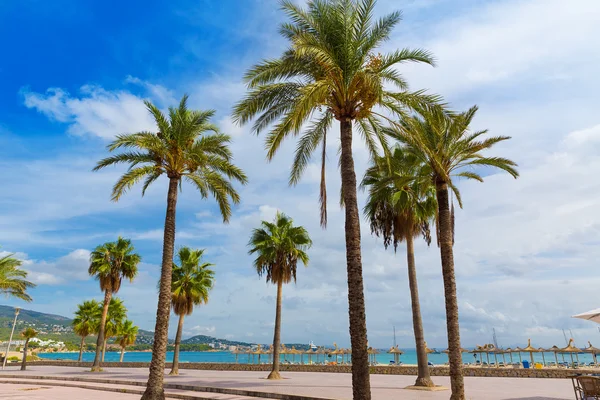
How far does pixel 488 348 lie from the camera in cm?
4141

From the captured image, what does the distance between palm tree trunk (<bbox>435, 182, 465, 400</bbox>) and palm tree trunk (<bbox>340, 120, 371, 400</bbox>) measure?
3596 millimetres

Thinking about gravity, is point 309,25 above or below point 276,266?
above

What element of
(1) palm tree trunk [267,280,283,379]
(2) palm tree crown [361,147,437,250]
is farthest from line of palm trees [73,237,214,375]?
(2) palm tree crown [361,147,437,250]

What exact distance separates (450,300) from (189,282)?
22.6m

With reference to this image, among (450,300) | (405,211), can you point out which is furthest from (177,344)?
(450,300)

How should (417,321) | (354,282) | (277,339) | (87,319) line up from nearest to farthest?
(354,282), (417,321), (277,339), (87,319)

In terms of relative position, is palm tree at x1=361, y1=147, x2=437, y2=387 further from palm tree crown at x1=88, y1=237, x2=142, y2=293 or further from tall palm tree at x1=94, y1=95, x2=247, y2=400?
palm tree crown at x1=88, y1=237, x2=142, y2=293

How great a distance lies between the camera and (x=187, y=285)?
31.6m

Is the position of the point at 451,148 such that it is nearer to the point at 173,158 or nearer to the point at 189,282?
the point at 173,158

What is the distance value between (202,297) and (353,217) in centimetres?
2270

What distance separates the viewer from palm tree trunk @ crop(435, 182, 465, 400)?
13.2 metres

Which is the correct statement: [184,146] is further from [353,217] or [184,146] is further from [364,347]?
[364,347]

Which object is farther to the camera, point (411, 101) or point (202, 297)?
point (202, 297)

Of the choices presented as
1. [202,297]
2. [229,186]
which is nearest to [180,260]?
[202,297]
